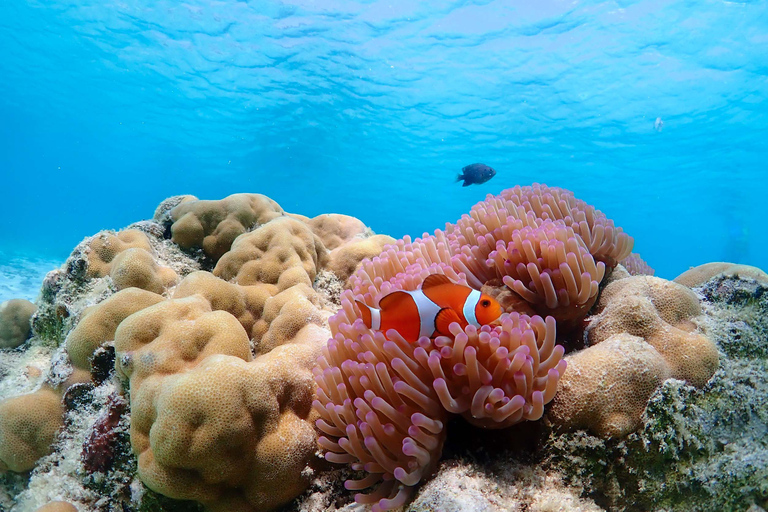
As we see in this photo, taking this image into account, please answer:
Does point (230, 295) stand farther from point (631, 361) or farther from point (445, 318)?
point (631, 361)

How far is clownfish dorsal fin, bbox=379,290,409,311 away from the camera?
1646 millimetres

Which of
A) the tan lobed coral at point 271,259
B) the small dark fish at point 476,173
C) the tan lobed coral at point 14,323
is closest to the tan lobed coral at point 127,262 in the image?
the tan lobed coral at point 271,259

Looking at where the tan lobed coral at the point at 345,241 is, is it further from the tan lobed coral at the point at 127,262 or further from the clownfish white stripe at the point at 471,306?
the clownfish white stripe at the point at 471,306

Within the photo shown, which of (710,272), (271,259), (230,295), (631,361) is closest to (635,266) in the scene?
(710,272)

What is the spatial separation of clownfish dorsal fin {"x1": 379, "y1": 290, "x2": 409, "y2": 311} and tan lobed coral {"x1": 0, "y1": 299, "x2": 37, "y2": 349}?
3729mm

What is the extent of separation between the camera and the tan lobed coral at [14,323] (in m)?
3.59

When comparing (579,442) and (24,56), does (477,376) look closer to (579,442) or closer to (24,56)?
(579,442)

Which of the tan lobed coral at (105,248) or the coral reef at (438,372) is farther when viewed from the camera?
the tan lobed coral at (105,248)

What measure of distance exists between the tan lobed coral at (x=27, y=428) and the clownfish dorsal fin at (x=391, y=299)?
2232mm

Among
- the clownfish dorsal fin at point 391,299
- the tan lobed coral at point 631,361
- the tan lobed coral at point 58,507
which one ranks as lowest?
the tan lobed coral at point 58,507

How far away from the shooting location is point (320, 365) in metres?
2.05

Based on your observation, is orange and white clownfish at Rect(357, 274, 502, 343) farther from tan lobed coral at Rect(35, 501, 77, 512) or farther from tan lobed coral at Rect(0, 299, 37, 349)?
tan lobed coral at Rect(0, 299, 37, 349)

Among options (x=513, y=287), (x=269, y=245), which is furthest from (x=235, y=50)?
(x=513, y=287)

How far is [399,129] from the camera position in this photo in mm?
29281
